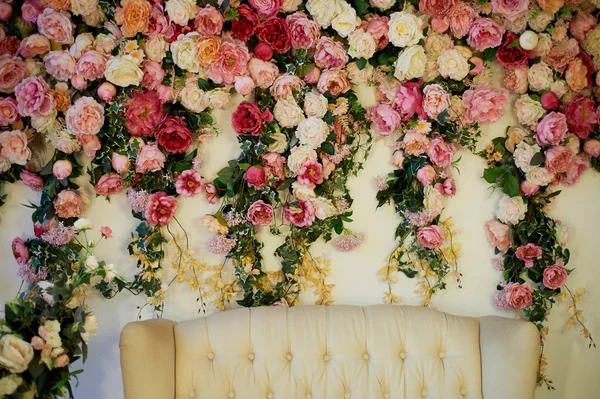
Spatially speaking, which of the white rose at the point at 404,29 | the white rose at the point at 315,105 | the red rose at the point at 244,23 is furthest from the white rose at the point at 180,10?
the white rose at the point at 404,29

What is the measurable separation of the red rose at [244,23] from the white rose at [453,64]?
0.74 m

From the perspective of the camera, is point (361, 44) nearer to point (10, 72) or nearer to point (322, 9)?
point (322, 9)

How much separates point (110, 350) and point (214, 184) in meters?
0.80

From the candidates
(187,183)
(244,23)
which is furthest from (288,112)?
(187,183)

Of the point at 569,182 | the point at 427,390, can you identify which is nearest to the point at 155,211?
the point at 427,390

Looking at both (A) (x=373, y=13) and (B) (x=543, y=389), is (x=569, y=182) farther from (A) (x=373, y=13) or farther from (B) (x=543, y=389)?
(A) (x=373, y=13)

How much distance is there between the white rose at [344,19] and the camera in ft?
7.43

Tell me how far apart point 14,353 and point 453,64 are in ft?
5.88

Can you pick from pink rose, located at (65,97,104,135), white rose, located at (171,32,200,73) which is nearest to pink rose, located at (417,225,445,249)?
white rose, located at (171,32,200,73)

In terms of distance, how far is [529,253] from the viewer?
2348 millimetres

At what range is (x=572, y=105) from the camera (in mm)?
2344

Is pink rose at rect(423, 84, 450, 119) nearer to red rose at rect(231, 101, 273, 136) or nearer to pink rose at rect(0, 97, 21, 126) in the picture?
red rose at rect(231, 101, 273, 136)

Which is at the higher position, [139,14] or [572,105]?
→ [139,14]

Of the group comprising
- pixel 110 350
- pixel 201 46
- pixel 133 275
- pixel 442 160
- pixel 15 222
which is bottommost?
pixel 110 350
